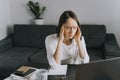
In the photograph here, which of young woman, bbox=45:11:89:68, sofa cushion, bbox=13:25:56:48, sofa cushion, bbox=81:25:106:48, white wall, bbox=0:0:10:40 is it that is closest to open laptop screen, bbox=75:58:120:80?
young woman, bbox=45:11:89:68

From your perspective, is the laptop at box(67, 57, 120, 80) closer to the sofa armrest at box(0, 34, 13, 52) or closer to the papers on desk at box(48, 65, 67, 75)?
the papers on desk at box(48, 65, 67, 75)

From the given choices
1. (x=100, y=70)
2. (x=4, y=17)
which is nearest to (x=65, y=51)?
(x=100, y=70)

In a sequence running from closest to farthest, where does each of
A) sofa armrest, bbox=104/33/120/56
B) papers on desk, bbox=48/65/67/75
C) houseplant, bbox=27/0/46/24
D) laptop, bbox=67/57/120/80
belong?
laptop, bbox=67/57/120/80
papers on desk, bbox=48/65/67/75
sofa armrest, bbox=104/33/120/56
houseplant, bbox=27/0/46/24

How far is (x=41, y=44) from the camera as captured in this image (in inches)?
141

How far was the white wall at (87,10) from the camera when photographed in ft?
11.8

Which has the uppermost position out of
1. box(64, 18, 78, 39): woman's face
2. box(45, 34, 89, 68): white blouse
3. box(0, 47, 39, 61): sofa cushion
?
box(64, 18, 78, 39): woman's face

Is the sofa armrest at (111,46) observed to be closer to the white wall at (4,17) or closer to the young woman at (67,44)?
the young woman at (67,44)

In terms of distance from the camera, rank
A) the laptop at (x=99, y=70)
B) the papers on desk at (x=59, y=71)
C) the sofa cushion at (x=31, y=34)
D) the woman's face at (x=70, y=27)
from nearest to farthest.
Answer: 1. the laptop at (x=99, y=70)
2. the papers on desk at (x=59, y=71)
3. the woman's face at (x=70, y=27)
4. the sofa cushion at (x=31, y=34)

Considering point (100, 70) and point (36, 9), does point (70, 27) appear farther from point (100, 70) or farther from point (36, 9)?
point (36, 9)

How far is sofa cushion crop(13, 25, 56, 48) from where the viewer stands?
360 cm

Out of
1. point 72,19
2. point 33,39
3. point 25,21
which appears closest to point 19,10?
point 25,21

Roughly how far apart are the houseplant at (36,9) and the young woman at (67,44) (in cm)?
184

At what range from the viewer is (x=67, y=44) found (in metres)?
2.02

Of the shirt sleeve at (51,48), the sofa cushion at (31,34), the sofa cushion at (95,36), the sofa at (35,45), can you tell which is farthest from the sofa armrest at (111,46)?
the shirt sleeve at (51,48)
